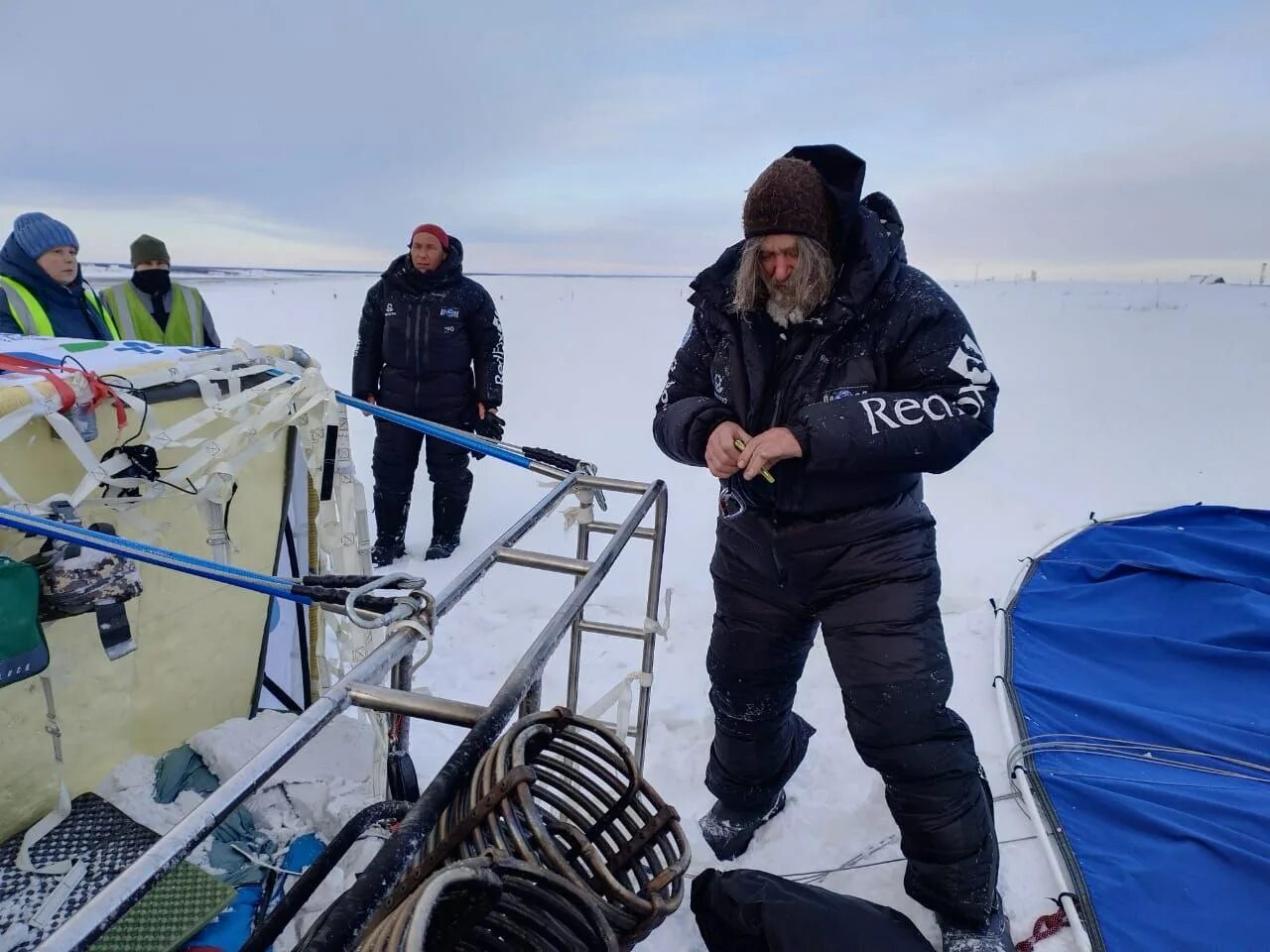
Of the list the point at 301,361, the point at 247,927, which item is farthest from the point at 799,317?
the point at 247,927

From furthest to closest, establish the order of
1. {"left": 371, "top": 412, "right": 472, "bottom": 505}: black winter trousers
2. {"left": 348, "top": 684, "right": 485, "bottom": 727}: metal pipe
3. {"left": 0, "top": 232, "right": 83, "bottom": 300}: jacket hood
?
{"left": 371, "top": 412, "right": 472, "bottom": 505}: black winter trousers, {"left": 0, "top": 232, "right": 83, "bottom": 300}: jacket hood, {"left": 348, "top": 684, "right": 485, "bottom": 727}: metal pipe

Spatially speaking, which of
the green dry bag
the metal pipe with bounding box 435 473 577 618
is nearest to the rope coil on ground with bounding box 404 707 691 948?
the metal pipe with bounding box 435 473 577 618

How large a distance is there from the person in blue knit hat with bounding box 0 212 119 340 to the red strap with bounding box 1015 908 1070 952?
13.9 ft

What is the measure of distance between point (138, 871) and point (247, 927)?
157 cm

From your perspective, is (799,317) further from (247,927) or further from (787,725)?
(247,927)

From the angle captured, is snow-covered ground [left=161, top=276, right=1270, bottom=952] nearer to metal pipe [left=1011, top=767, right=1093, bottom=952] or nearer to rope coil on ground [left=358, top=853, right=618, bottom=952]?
metal pipe [left=1011, top=767, right=1093, bottom=952]

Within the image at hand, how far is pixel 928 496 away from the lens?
258 inches

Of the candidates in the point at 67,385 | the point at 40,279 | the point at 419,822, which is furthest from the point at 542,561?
the point at 40,279

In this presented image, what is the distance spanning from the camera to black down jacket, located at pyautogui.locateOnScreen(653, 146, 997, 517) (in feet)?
6.02

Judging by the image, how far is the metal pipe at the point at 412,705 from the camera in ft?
3.91

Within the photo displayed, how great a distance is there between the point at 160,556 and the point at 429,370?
3468 millimetres

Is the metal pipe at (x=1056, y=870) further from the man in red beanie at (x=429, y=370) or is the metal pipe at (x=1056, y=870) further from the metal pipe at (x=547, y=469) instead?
the man in red beanie at (x=429, y=370)

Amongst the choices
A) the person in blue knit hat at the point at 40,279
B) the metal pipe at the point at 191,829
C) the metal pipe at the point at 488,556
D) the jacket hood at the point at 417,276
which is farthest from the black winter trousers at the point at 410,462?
the metal pipe at the point at 191,829

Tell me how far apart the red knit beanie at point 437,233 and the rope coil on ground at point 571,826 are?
391cm
